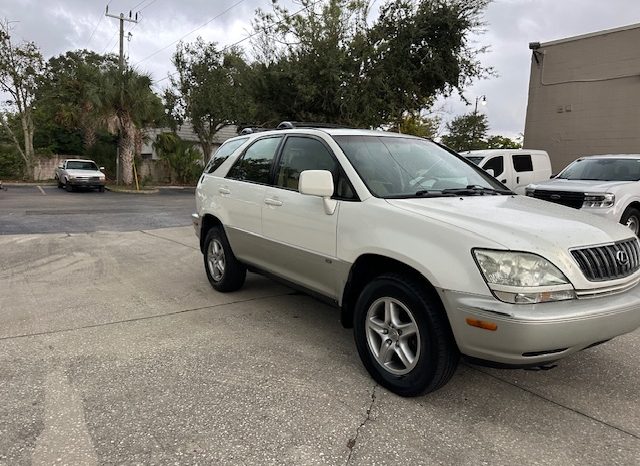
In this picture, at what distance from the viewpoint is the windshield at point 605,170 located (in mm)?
8711

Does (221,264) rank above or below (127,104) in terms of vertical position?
below

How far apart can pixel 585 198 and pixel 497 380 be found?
18.0 ft

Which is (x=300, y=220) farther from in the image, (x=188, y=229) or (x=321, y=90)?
(x=321, y=90)

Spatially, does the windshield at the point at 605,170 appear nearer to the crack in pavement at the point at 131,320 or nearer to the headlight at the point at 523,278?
the crack in pavement at the point at 131,320

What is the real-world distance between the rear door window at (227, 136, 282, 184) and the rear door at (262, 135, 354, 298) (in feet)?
0.59

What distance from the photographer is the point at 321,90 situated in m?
17.0

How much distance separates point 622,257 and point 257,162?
322cm

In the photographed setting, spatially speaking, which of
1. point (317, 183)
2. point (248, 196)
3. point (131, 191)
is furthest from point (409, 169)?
point (131, 191)

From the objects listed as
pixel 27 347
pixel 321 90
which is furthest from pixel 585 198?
pixel 321 90

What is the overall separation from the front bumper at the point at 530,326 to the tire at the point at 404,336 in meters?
0.13

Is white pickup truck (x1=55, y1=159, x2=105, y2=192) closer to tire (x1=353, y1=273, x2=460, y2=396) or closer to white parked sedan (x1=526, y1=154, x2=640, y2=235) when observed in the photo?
white parked sedan (x1=526, y1=154, x2=640, y2=235)

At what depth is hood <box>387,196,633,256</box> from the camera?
2709 millimetres

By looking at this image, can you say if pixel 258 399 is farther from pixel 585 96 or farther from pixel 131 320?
pixel 585 96

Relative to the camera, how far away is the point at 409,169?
12.8 ft
